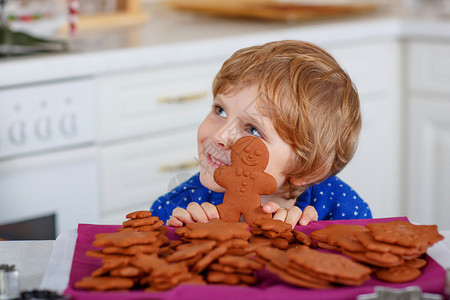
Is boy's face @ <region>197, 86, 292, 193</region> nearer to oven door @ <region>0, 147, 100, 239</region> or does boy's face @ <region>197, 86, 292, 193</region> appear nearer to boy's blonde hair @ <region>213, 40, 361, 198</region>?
boy's blonde hair @ <region>213, 40, 361, 198</region>

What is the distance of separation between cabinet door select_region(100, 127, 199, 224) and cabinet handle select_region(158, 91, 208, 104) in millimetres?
93

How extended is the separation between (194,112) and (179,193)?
2.69ft

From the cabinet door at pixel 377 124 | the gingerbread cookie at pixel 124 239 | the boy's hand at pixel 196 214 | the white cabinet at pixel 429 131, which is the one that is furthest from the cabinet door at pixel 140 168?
the gingerbread cookie at pixel 124 239

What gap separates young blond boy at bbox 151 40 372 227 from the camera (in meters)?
0.95

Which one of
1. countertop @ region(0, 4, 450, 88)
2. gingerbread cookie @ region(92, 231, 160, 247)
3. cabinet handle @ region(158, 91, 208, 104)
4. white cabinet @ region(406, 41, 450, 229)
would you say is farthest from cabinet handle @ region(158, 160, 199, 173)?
gingerbread cookie @ region(92, 231, 160, 247)

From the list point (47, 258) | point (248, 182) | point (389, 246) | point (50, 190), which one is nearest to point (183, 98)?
point (50, 190)

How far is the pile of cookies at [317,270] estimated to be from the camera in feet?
1.97

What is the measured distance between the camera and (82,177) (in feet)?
5.87

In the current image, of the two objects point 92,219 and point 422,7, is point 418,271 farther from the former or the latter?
point 422,7

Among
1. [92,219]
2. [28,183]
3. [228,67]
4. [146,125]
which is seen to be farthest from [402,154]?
[228,67]

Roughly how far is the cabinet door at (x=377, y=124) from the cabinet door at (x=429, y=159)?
66 millimetres

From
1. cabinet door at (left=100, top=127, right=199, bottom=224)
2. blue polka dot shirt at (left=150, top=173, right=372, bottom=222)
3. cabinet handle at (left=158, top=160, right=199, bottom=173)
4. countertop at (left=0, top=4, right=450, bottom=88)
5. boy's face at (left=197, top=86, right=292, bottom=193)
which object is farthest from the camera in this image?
cabinet handle at (left=158, top=160, right=199, bottom=173)

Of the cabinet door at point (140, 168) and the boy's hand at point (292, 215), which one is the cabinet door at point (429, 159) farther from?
the boy's hand at point (292, 215)

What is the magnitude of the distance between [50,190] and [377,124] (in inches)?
47.6
